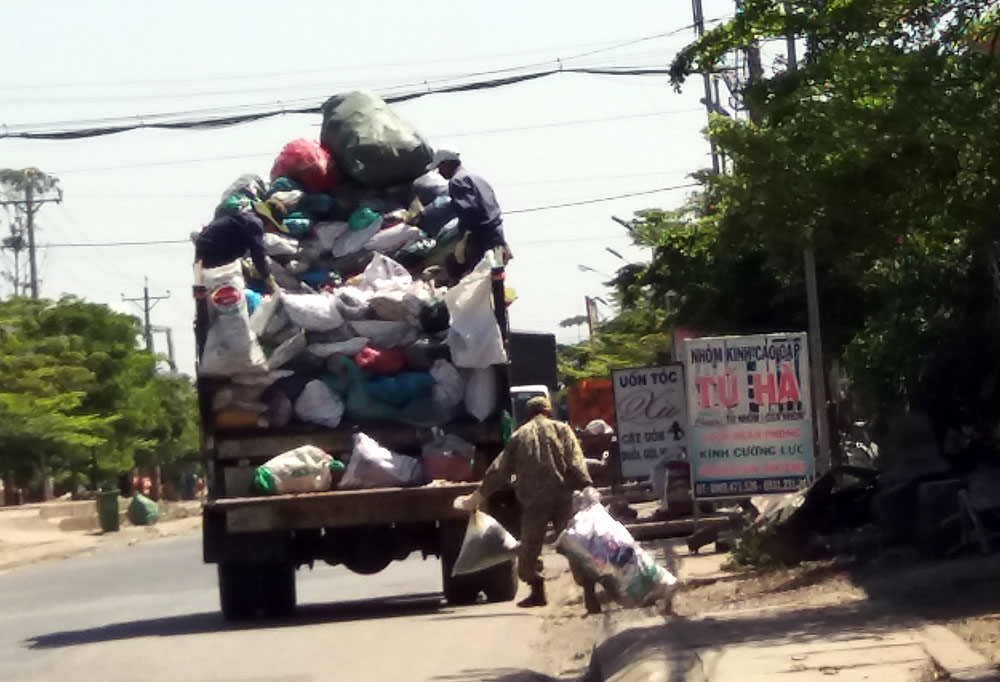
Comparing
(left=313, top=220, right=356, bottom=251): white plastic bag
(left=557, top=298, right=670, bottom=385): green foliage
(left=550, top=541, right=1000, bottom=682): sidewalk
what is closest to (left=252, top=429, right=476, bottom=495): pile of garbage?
(left=550, top=541, right=1000, bottom=682): sidewalk

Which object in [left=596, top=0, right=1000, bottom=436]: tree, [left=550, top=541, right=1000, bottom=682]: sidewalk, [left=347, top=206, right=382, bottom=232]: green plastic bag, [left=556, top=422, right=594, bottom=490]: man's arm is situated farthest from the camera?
[left=347, top=206, right=382, bottom=232]: green plastic bag

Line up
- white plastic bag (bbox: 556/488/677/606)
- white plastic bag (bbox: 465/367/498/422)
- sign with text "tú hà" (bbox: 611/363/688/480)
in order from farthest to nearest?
sign with text "tú hà" (bbox: 611/363/688/480) → white plastic bag (bbox: 465/367/498/422) → white plastic bag (bbox: 556/488/677/606)

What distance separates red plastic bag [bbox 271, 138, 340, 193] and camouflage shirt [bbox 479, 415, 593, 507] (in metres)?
3.40

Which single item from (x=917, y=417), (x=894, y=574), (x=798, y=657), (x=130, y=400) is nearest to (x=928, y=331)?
(x=917, y=417)

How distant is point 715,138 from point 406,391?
3528 mm

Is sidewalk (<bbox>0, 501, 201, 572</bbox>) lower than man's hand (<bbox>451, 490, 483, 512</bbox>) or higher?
lower

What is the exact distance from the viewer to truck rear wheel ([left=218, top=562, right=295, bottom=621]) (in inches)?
619

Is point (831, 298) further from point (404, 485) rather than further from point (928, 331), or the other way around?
point (404, 485)

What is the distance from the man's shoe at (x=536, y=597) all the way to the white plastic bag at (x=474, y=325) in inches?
69.0

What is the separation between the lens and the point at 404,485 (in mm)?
15062

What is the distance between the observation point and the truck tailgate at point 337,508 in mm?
14836

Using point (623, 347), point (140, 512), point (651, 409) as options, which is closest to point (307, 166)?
point (651, 409)

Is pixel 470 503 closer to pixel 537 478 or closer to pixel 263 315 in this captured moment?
pixel 537 478

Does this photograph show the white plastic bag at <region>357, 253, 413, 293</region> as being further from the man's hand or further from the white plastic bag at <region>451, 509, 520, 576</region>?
the white plastic bag at <region>451, 509, 520, 576</region>
